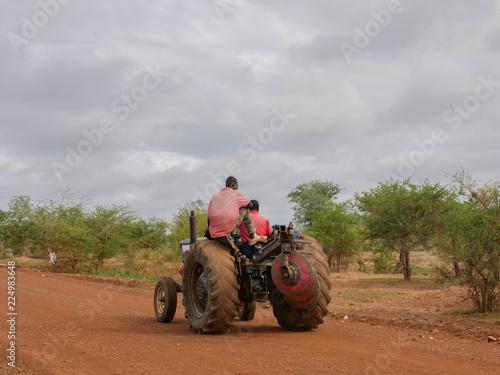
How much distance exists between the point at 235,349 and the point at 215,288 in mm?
1256

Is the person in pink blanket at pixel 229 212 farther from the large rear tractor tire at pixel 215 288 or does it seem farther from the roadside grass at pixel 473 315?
the roadside grass at pixel 473 315

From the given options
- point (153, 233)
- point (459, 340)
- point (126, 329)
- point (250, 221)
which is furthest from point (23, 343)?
point (153, 233)

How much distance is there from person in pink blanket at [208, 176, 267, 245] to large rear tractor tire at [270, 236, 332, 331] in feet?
3.34

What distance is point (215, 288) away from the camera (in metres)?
8.18

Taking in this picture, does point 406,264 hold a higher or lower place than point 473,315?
higher

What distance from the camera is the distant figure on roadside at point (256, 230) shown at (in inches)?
362

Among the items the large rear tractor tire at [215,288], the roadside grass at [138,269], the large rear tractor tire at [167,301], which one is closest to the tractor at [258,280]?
the large rear tractor tire at [215,288]

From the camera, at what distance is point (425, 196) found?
25.5 metres

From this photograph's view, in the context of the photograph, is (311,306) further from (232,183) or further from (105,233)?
(105,233)

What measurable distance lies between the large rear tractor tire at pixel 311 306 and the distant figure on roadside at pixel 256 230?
2.60ft

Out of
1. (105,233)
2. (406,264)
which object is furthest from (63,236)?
(406,264)

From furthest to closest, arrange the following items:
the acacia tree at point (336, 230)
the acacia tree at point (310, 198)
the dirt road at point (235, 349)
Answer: the acacia tree at point (310, 198)
the acacia tree at point (336, 230)
the dirt road at point (235, 349)

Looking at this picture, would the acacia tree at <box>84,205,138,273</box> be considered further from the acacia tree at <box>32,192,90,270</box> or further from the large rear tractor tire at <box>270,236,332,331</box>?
the large rear tractor tire at <box>270,236,332,331</box>

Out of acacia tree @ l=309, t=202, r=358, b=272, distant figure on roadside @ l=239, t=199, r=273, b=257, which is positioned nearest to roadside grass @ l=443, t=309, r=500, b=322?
distant figure on roadside @ l=239, t=199, r=273, b=257
